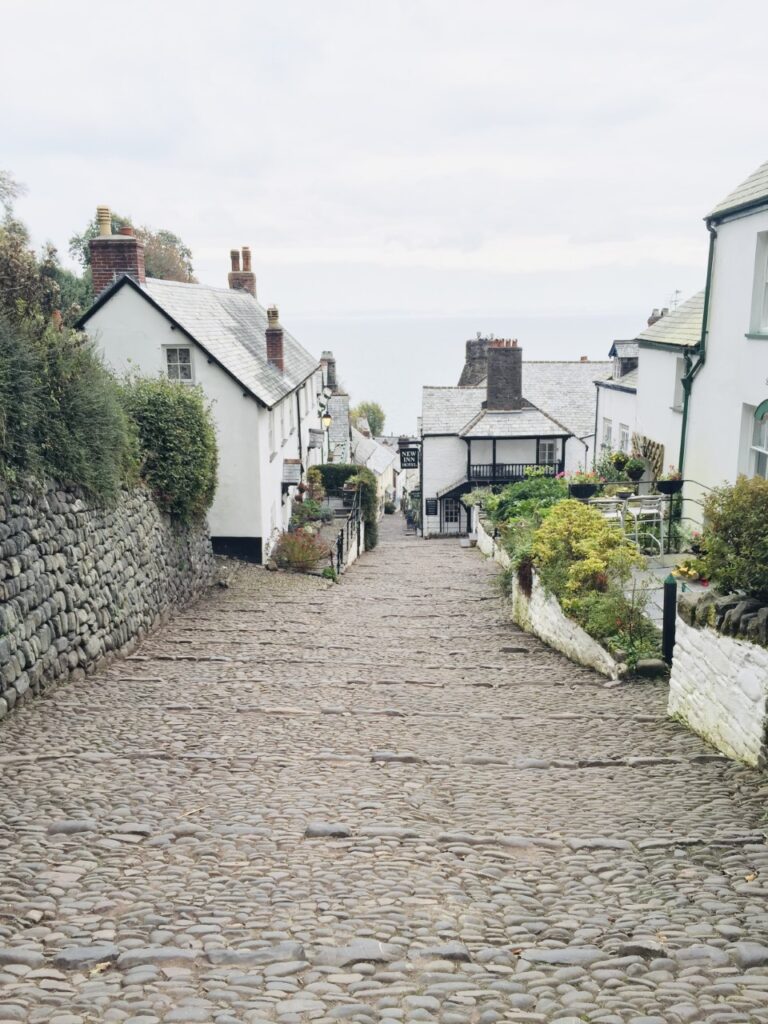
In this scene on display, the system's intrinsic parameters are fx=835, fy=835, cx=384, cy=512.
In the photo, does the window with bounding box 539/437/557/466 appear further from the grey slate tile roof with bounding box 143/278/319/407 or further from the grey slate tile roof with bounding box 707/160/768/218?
the grey slate tile roof with bounding box 707/160/768/218

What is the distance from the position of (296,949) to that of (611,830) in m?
2.57

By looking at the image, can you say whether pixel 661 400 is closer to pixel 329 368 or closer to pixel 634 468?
pixel 634 468

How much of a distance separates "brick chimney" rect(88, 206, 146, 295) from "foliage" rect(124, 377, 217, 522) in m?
5.37

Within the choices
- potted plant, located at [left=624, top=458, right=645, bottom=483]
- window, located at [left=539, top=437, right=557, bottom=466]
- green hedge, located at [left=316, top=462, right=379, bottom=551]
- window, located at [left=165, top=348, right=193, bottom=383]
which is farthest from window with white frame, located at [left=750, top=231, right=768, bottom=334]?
window, located at [left=539, top=437, right=557, bottom=466]

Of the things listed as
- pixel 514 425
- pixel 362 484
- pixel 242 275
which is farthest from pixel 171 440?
pixel 514 425

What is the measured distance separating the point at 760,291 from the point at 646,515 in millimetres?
4862

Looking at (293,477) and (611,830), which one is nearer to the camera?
(611,830)

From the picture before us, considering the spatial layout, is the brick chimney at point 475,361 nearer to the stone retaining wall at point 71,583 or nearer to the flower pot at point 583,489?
the flower pot at point 583,489

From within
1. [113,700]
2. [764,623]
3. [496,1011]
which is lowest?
[113,700]

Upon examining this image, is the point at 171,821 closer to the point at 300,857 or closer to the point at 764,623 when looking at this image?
the point at 300,857

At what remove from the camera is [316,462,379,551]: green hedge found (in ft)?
103

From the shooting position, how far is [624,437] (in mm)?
23625

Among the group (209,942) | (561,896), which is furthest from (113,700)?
(561,896)

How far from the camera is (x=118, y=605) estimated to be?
38.4 feet
